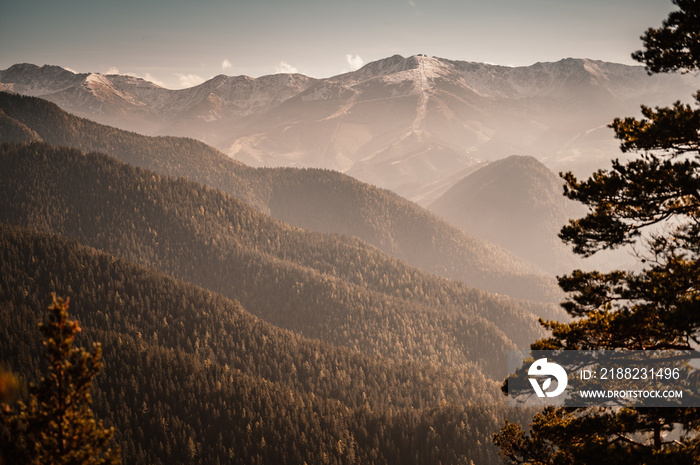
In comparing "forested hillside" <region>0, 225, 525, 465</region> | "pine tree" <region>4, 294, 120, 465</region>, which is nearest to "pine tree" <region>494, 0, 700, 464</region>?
"pine tree" <region>4, 294, 120, 465</region>

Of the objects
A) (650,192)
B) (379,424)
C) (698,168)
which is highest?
(698,168)

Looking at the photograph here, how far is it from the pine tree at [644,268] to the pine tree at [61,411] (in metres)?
18.0

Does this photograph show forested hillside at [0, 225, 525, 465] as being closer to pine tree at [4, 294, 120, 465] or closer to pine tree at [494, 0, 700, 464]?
pine tree at [494, 0, 700, 464]

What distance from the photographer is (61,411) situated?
1716 centimetres

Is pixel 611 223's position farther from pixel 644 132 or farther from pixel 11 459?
pixel 11 459

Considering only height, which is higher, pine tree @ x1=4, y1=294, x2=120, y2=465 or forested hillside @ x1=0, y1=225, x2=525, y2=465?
pine tree @ x1=4, y1=294, x2=120, y2=465

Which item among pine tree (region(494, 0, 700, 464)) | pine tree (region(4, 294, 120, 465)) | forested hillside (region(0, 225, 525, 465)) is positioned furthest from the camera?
forested hillside (region(0, 225, 525, 465))

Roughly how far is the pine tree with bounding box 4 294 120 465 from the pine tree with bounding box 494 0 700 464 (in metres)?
18.0

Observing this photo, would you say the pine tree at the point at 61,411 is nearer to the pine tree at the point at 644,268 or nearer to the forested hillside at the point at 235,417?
the pine tree at the point at 644,268

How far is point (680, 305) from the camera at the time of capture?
675 inches

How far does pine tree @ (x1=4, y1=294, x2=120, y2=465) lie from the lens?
16.4m

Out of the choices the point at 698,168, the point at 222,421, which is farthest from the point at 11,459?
the point at 222,421

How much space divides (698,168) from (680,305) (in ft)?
19.0

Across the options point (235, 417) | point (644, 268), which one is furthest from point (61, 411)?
point (235, 417)
